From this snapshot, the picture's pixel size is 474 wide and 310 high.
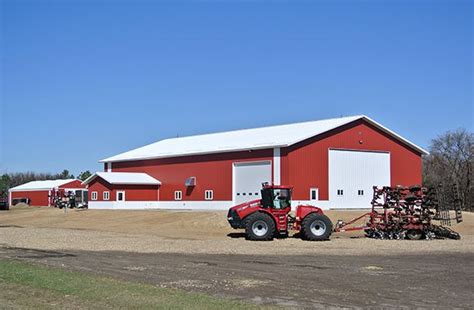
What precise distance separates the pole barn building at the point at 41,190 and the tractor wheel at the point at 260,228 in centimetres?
6492

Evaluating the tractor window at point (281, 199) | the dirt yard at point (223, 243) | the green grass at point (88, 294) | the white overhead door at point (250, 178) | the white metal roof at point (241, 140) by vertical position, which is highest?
the white metal roof at point (241, 140)

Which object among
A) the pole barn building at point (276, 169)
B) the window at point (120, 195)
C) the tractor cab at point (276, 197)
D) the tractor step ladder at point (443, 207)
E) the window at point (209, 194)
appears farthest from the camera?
the window at point (120, 195)

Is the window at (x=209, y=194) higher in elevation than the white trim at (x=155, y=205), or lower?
higher

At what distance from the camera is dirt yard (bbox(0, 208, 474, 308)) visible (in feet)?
44.4

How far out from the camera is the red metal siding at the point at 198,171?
179 ft

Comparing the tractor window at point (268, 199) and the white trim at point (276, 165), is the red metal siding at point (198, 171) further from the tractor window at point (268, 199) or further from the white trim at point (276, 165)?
the tractor window at point (268, 199)

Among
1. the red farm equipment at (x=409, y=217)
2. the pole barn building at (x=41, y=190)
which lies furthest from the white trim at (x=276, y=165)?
the pole barn building at (x=41, y=190)

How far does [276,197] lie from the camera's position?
3030 centimetres

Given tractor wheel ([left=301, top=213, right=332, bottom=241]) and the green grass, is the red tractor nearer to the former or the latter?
tractor wheel ([left=301, top=213, right=332, bottom=241])

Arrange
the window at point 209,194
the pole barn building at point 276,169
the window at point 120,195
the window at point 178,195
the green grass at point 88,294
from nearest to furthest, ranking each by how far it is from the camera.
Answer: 1. the green grass at point 88,294
2. the pole barn building at point 276,169
3. the window at point 209,194
4. the window at point 178,195
5. the window at point 120,195

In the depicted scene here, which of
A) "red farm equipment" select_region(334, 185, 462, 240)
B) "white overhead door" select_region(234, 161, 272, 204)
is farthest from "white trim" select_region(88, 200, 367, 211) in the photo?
"red farm equipment" select_region(334, 185, 462, 240)

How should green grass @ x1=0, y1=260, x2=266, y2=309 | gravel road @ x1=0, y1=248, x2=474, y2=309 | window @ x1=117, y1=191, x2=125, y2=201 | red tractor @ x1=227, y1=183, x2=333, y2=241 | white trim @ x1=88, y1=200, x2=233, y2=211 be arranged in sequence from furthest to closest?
window @ x1=117, y1=191, x2=125, y2=201
white trim @ x1=88, y1=200, x2=233, y2=211
red tractor @ x1=227, y1=183, x2=333, y2=241
gravel road @ x1=0, y1=248, x2=474, y2=309
green grass @ x1=0, y1=260, x2=266, y2=309

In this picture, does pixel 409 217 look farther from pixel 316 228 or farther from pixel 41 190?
pixel 41 190

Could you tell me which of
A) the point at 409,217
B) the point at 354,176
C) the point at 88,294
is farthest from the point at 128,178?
the point at 88,294
